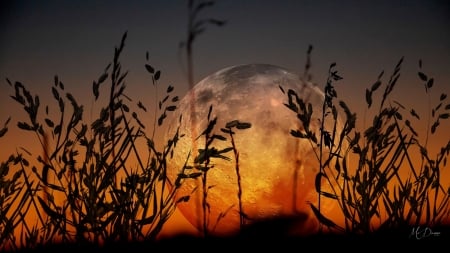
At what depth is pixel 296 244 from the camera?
2668 mm

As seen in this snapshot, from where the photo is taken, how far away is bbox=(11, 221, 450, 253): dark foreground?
254 cm

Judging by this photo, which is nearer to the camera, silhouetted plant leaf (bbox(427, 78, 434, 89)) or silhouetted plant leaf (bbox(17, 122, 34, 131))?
silhouetted plant leaf (bbox(17, 122, 34, 131))

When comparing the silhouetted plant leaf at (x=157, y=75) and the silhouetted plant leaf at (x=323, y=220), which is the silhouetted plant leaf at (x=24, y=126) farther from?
the silhouetted plant leaf at (x=323, y=220)

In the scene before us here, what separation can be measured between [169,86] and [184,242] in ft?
3.20

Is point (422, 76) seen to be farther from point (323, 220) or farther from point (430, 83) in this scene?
point (323, 220)

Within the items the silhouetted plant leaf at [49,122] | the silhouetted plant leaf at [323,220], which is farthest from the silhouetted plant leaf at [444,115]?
the silhouetted plant leaf at [49,122]

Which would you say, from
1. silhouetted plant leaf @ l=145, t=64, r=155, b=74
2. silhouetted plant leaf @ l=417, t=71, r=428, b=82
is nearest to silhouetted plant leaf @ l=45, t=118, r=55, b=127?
silhouetted plant leaf @ l=145, t=64, r=155, b=74

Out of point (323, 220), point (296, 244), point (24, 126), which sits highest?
point (24, 126)

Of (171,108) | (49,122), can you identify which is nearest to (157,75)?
(171,108)

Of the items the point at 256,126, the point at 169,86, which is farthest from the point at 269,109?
the point at 169,86

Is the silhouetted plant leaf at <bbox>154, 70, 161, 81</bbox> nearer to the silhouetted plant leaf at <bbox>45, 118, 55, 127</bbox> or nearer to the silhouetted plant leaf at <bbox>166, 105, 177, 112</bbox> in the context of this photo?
the silhouetted plant leaf at <bbox>166, 105, 177, 112</bbox>

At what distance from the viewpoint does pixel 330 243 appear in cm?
266

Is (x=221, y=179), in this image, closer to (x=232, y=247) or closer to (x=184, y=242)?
(x=184, y=242)

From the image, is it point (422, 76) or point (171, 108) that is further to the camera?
point (422, 76)
